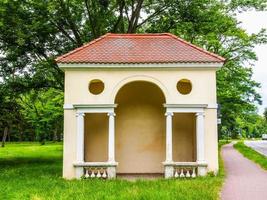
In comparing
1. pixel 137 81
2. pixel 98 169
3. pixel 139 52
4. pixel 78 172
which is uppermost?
pixel 139 52

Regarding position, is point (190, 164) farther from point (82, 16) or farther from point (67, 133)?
point (82, 16)

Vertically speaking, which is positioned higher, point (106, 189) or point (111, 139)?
point (111, 139)

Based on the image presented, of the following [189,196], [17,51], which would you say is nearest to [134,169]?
[189,196]

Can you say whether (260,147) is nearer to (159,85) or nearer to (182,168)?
(182,168)

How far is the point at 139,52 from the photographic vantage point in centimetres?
1930

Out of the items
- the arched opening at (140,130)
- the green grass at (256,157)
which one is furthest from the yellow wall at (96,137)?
the green grass at (256,157)

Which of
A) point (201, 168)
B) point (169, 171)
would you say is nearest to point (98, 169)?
point (169, 171)

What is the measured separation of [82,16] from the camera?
27.1 m

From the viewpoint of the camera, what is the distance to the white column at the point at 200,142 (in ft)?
59.2

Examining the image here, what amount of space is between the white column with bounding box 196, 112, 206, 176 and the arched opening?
2.65m

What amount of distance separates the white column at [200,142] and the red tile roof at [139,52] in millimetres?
2285

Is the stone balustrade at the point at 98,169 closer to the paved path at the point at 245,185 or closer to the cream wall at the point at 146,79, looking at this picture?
the cream wall at the point at 146,79

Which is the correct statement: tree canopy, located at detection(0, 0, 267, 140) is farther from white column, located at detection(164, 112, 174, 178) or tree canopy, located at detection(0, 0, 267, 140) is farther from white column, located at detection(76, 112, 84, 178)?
white column, located at detection(164, 112, 174, 178)

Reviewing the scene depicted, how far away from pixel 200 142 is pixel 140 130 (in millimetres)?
3407
